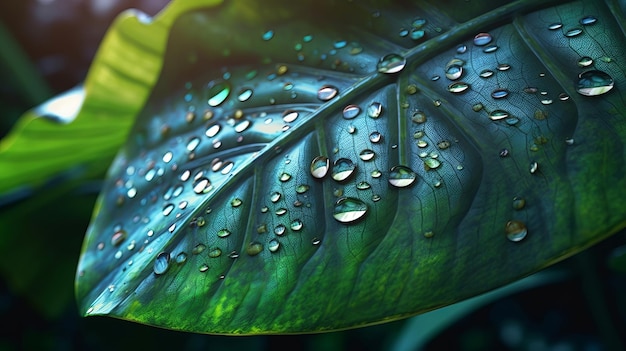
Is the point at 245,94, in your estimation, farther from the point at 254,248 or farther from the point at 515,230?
the point at 515,230

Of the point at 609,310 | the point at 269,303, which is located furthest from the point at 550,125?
the point at 609,310

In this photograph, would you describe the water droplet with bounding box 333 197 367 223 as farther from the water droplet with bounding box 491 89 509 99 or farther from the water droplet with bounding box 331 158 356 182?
the water droplet with bounding box 491 89 509 99

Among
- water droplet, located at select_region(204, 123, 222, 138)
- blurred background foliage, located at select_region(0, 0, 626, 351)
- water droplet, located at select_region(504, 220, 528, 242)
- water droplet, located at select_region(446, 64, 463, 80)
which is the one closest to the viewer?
water droplet, located at select_region(504, 220, 528, 242)

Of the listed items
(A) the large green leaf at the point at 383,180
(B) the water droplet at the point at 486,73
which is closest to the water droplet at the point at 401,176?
(A) the large green leaf at the point at 383,180

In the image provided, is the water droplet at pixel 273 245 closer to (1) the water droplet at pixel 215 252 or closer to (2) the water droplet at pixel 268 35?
(1) the water droplet at pixel 215 252

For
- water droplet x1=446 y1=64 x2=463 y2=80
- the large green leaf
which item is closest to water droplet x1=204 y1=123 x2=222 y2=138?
the large green leaf

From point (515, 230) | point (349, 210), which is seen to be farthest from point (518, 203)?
point (349, 210)
